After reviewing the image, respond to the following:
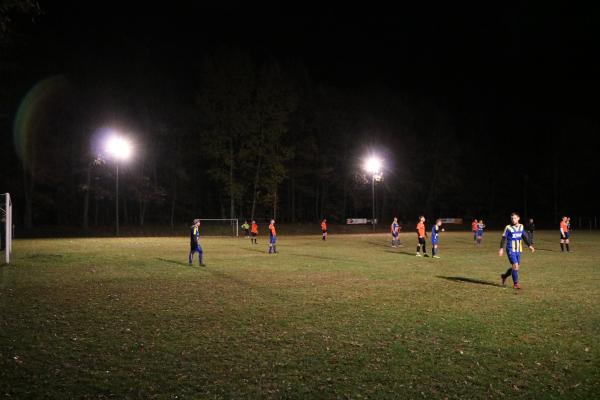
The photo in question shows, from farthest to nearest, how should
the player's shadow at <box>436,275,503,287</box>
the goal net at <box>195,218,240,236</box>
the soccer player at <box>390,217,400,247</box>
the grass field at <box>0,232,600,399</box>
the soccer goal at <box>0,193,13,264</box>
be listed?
the goal net at <box>195,218,240,236</box>
the soccer player at <box>390,217,400,247</box>
the soccer goal at <box>0,193,13,264</box>
the player's shadow at <box>436,275,503,287</box>
the grass field at <box>0,232,600,399</box>

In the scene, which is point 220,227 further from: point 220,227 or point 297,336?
point 297,336

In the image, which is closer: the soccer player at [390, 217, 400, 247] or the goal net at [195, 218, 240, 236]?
the soccer player at [390, 217, 400, 247]

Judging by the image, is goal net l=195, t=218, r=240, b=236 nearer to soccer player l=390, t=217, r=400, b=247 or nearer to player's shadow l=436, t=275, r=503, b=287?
soccer player l=390, t=217, r=400, b=247

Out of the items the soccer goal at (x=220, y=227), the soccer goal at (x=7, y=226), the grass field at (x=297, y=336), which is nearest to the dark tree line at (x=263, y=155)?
the soccer goal at (x=220, y=227)

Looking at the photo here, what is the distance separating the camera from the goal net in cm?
4806

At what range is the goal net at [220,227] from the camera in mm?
48062

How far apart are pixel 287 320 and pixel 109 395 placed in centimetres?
437

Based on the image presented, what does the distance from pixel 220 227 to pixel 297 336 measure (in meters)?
41.8

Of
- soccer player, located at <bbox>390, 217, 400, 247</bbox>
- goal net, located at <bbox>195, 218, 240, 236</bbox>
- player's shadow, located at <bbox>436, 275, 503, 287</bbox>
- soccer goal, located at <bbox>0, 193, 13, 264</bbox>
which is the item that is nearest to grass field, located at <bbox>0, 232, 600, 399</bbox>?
player's shadow, located at <bbox>436, 275, 503, 287</bbox>

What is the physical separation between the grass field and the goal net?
32.0 meters

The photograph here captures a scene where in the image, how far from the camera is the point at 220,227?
49.2 meters

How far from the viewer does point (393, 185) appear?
68312 millimetres

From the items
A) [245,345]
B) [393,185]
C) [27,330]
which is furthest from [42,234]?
[393,185]

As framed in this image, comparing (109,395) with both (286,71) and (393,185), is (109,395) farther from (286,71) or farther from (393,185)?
(393,185)
